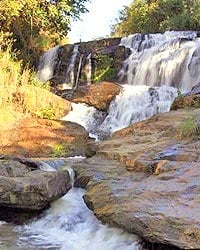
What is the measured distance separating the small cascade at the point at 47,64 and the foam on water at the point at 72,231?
10.8 metres

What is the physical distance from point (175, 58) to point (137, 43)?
294cm

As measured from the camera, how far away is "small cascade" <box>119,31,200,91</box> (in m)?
12.5

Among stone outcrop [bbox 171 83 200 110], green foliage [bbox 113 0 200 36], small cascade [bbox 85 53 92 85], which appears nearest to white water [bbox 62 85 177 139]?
stone outcrop [bbox 171 83 200 110]

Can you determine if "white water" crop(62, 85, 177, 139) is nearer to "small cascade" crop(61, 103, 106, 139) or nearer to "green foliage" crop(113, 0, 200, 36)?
"small cascade" crop(61, 103, 106, 139)

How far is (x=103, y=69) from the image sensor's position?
601 inches

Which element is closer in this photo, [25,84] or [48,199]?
[48,199]

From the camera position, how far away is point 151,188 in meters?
4.46

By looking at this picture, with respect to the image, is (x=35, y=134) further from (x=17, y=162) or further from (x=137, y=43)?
(x=137, y=43)

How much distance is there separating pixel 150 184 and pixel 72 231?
1.07 meters

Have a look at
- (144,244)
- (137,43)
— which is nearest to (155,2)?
(137,43)

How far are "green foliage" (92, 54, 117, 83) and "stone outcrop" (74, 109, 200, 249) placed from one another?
821 centimetres

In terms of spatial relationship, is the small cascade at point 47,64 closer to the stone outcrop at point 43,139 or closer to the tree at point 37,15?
the tree at point 37,15

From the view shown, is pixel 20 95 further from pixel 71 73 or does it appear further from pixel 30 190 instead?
pixel 71 73

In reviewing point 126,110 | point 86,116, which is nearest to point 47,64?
point 86,116
